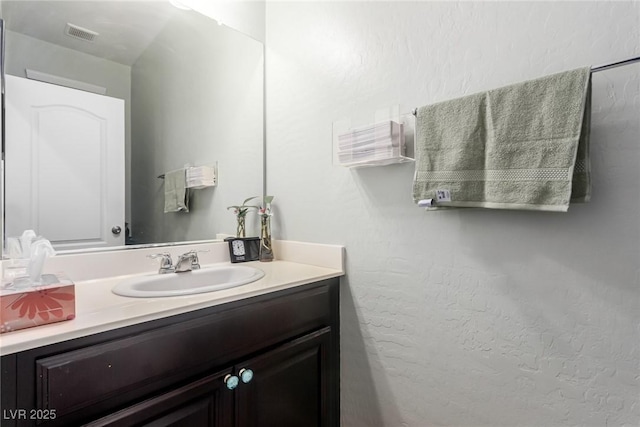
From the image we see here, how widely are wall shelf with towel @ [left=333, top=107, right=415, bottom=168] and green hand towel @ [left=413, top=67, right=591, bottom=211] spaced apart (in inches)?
3.4

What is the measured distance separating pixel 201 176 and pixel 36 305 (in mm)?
917

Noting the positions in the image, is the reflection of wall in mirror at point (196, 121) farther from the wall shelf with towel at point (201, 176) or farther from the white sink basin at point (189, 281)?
the white sink basin at point (189, 281)

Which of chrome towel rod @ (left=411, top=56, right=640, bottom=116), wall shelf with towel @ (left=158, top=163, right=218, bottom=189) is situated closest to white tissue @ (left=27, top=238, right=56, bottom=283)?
wall shelf with towel @ (left=158, top=163, right=218, bottom=189)

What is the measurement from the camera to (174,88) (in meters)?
1.45

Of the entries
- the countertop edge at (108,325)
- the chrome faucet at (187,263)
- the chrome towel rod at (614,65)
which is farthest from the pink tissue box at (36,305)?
the chrome towel rod at (614,65)

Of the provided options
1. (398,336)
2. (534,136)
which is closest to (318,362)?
(398,336)

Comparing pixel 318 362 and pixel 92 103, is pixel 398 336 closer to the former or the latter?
pixel 318 362

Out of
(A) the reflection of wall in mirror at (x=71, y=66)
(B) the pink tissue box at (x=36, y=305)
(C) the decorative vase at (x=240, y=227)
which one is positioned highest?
(A) the reflection of wall in mirror at (x=71, y=66)

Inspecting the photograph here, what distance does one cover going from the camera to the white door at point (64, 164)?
3.44 ft

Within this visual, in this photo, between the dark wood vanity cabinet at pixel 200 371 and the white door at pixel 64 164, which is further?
the white door at pixel 64 164

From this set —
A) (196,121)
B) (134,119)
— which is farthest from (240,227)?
(134,119)

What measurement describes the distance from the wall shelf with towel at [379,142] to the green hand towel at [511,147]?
0.28 ft

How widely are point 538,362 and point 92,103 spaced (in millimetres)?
1742

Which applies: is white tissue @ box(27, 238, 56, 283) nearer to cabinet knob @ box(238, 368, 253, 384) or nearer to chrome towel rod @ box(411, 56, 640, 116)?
cabinet knob @ box(238, 368, 253, 384)
